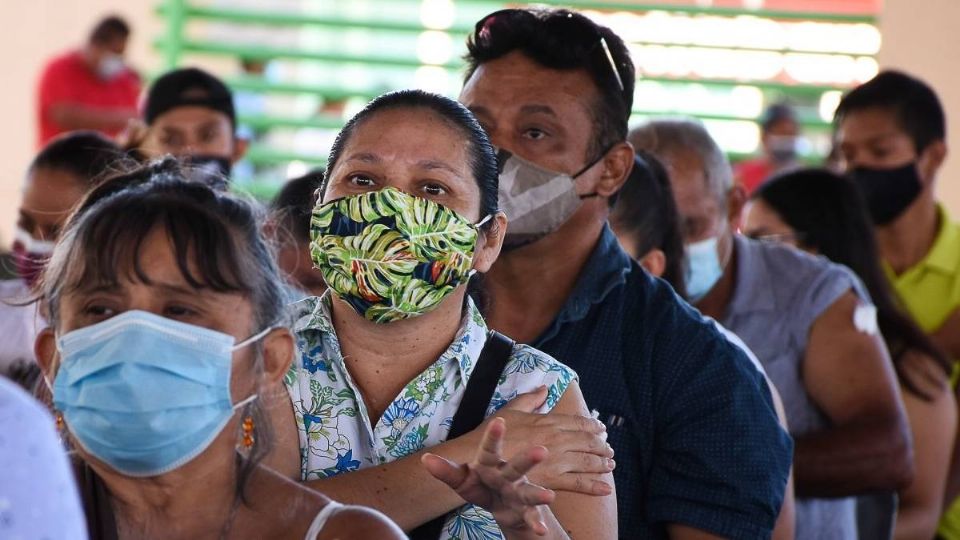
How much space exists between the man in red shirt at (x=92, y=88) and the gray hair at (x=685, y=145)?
465cm

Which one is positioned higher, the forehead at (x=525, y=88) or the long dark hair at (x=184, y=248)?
the forehead at (x=525, y=88)

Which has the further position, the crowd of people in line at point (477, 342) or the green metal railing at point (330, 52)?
the green metal railing at point (330, 52)

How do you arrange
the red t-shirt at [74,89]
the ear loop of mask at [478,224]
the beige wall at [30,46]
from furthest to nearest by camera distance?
the beige wall at [30,46]
the red t-shirt at [74,89]
the ear loop of mask at [478,224]

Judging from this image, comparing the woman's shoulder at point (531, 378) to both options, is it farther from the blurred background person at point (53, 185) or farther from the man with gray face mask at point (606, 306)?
the blurred background person at point (53, 185)

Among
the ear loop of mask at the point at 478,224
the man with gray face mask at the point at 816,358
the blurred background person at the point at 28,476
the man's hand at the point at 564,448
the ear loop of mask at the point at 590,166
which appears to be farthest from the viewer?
the man with gray face mask at the point at 816,358

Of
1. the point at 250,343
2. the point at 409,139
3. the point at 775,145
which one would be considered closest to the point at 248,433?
the point at 250,343

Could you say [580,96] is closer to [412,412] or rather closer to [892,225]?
[412,412]

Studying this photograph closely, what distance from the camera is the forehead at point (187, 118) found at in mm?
6316

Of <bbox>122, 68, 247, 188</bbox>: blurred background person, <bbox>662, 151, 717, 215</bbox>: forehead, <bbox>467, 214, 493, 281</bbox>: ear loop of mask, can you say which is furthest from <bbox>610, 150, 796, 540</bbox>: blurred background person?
<bbox>122, 68, 247, 188</bbox>: blurred background person

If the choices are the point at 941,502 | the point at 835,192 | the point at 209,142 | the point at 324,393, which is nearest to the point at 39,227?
the point at 209,142

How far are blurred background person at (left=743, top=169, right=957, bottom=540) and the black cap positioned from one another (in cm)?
217

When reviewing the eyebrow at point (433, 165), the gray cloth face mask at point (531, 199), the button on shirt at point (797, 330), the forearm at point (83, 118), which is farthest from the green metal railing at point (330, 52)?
the eyebrow at point (433, 165)

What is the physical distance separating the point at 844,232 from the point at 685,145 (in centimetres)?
74

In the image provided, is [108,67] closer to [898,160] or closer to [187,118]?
[187,118]
